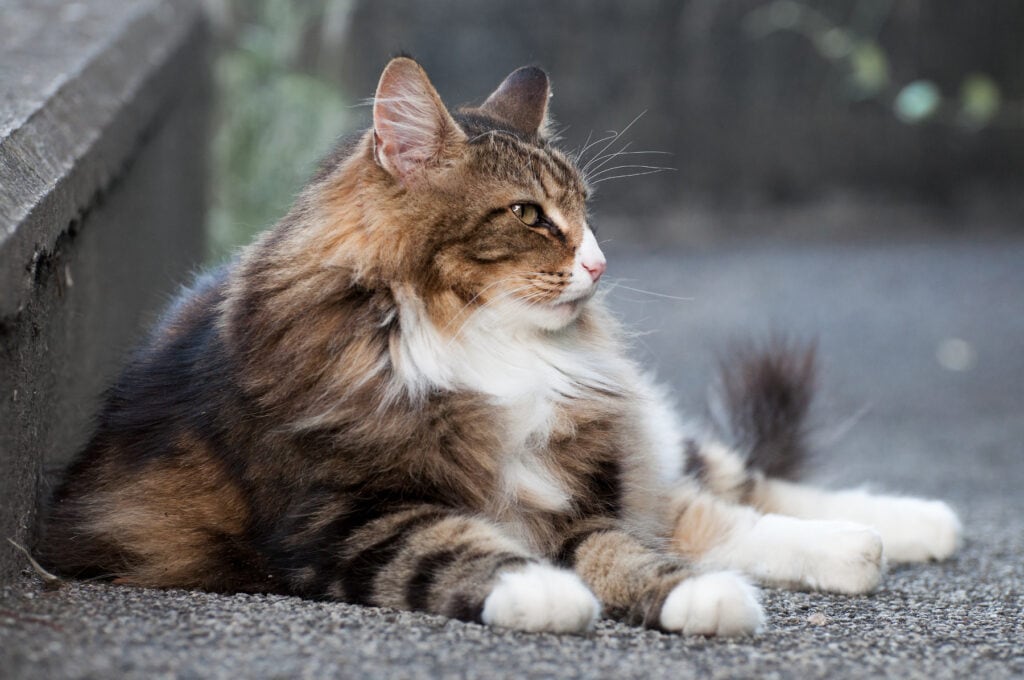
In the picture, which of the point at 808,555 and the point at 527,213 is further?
the point at 808,555

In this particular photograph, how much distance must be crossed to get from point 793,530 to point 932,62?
7298 mm

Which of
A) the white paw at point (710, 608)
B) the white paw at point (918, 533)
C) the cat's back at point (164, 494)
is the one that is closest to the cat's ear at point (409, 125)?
the cat's back at point (164, 494)

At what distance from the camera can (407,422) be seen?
217 centimetres

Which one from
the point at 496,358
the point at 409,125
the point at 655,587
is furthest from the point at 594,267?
the point at 655,587

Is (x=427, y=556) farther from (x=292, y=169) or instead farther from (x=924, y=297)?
(x=924, y=297)

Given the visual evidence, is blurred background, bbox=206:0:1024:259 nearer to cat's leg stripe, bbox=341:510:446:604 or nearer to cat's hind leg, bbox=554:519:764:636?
cat's hind leg, bbox=554:519:764:636

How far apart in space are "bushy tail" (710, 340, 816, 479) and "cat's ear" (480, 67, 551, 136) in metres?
1.03

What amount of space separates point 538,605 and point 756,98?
756 cm

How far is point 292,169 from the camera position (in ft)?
22.2

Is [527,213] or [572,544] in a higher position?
[527,213]

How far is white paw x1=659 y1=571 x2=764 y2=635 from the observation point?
1.93 meters

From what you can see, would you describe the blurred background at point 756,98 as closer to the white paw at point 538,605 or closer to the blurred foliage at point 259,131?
the blurred foliage at point 259,131

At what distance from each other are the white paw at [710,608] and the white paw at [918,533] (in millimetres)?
1086

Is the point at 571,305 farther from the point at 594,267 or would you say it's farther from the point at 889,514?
the point at 889,514
